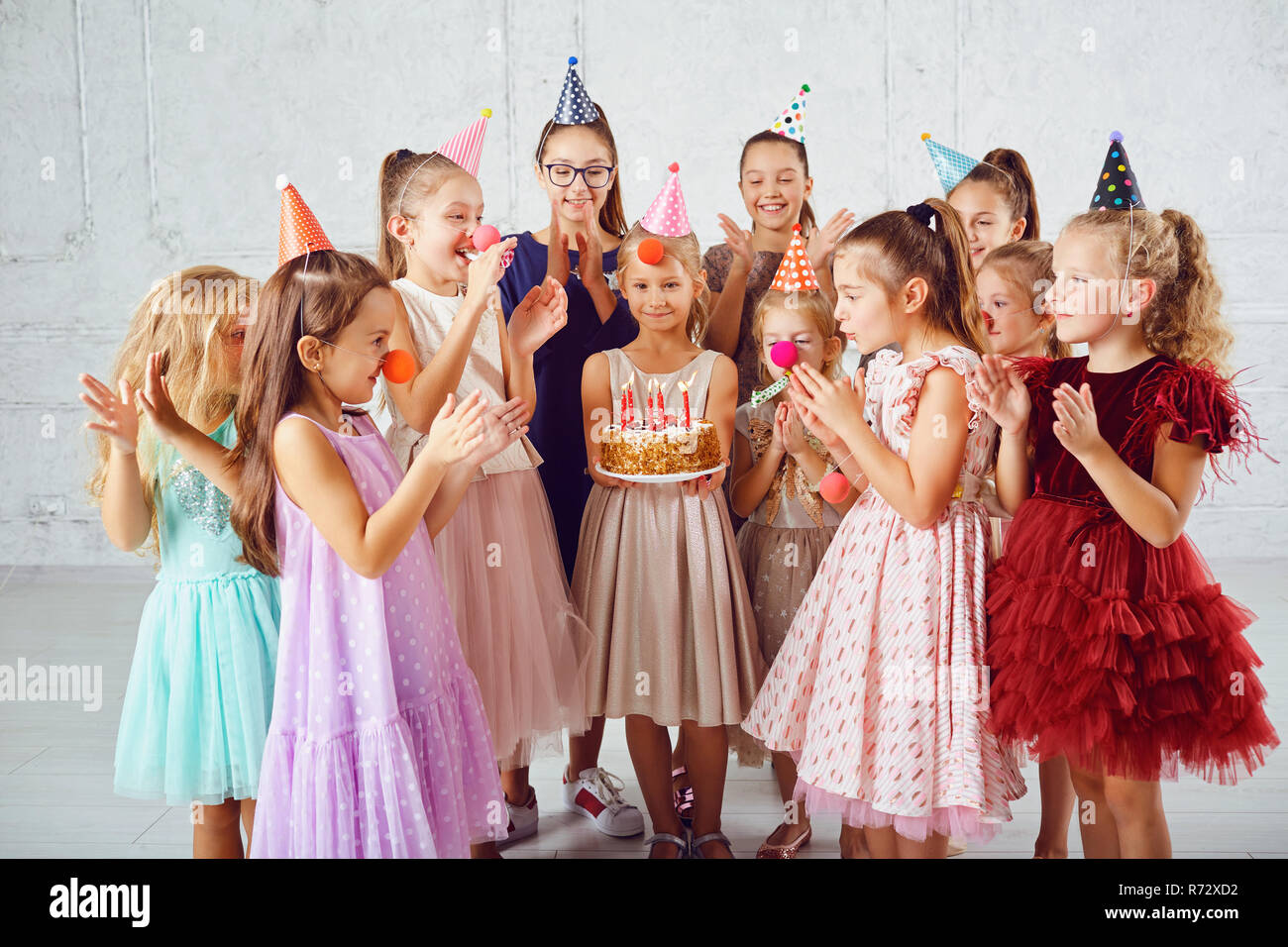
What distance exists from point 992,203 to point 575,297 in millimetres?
1101

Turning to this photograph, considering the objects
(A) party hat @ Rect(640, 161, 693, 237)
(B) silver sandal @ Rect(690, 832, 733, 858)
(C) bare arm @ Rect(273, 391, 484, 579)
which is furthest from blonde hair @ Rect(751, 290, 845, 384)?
(B) silver sandal @ Rect(690, 832, 733, 858)

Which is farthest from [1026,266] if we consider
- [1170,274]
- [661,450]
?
[661,450]

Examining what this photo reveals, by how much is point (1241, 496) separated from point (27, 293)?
19.9ft

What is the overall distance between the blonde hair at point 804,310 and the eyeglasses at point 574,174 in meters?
0.50

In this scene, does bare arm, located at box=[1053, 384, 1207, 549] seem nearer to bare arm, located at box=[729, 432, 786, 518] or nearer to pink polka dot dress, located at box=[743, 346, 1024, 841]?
pink polka dot dress, located at box=[743, 346, 1024, 841]

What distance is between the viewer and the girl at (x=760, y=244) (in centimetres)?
261

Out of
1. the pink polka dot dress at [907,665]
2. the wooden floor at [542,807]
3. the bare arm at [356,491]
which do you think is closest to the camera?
the bare arm at [356,491]

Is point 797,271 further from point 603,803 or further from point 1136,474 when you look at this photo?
point 603,803

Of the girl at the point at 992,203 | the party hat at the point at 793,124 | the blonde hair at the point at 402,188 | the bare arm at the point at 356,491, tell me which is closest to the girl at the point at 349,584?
the bare arm at the point at 356,491

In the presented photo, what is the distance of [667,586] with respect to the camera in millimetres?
2322

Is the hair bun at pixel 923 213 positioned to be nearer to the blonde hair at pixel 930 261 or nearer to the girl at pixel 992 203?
the blonde hair at pixel 930 261

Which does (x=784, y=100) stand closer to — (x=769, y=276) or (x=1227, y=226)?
(x=1227, y=226)

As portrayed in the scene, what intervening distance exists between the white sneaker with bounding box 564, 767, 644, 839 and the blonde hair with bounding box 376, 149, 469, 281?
137cm

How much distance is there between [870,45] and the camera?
5035mm
